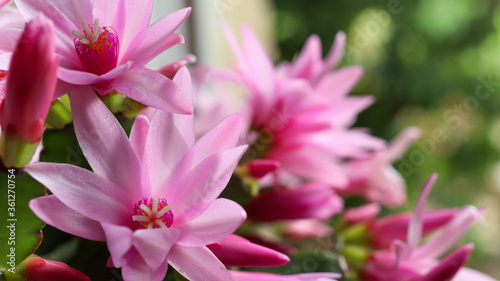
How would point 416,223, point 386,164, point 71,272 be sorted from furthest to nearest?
point 386,164 → point 416,223 → point 71,272

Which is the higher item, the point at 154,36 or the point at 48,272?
the point at 154,36

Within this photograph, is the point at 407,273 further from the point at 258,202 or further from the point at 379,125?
the point at 379,125

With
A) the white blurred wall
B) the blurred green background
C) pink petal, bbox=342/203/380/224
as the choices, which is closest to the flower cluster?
pink petal, bbox=342/203/380/224

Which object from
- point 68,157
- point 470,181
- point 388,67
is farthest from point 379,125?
point 68,157

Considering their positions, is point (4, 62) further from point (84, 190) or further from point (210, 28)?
point (210, 28)

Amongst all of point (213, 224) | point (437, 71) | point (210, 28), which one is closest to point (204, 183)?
point (213, 224)

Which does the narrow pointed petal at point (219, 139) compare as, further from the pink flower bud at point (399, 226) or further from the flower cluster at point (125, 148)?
the pink flower bud at point (399, 226)
